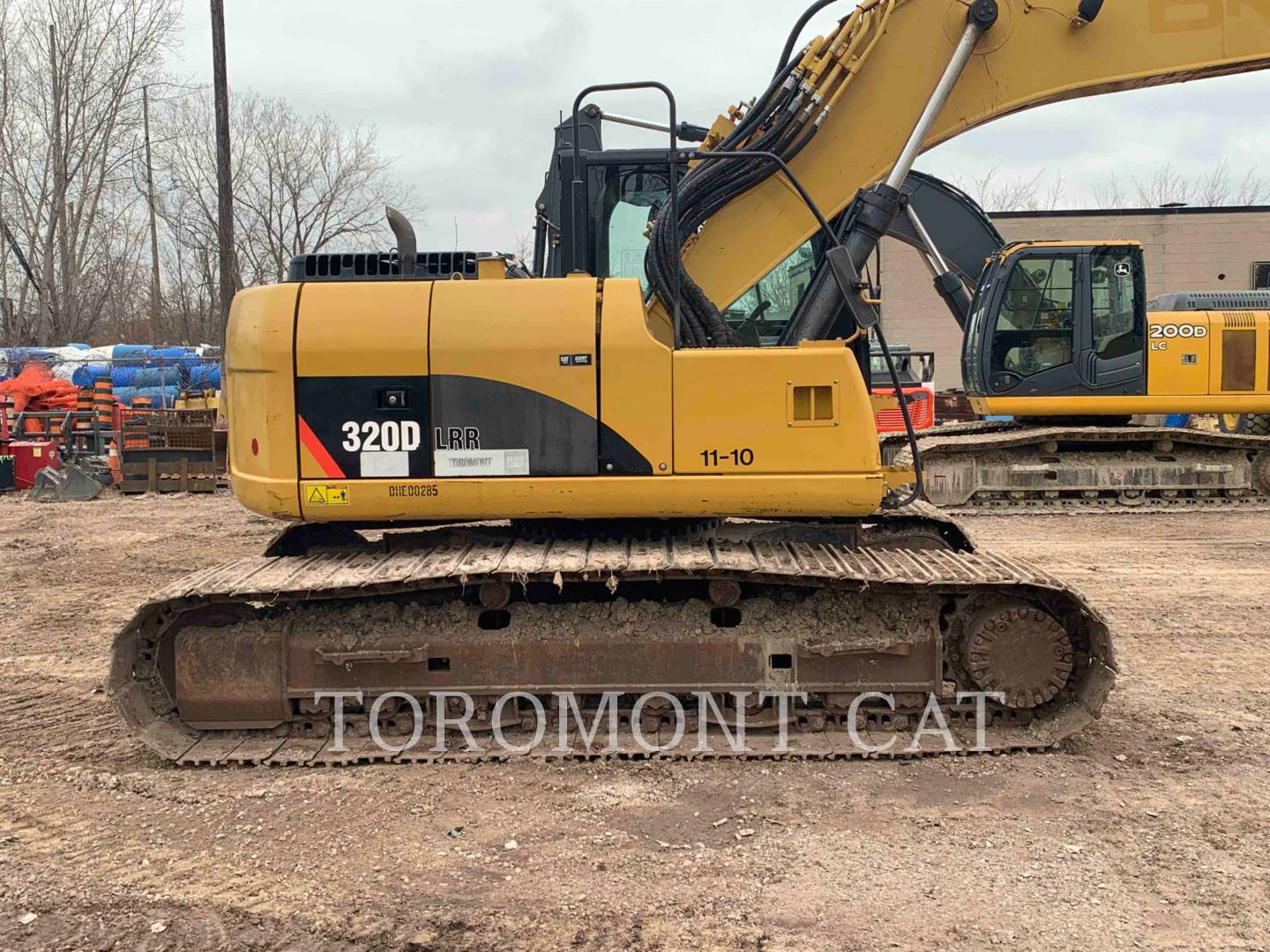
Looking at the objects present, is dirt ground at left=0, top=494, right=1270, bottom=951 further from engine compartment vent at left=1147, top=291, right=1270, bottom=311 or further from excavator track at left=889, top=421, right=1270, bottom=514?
engine compartment vent at left=1147, top=291, right=1270, bottom=311

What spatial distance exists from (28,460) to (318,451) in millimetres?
13002

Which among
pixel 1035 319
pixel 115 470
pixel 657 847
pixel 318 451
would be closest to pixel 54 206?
pixel 115 470

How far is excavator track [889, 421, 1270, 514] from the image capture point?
1184 cm

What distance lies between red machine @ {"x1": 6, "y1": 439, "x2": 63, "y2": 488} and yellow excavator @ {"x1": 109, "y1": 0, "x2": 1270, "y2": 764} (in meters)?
12.4

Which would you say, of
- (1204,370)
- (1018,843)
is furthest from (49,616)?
(1204,370)

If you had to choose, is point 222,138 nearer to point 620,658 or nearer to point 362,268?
point 362,268

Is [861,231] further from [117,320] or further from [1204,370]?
[117,320]

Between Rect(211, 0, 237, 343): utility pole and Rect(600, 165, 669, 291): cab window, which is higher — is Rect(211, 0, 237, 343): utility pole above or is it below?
above

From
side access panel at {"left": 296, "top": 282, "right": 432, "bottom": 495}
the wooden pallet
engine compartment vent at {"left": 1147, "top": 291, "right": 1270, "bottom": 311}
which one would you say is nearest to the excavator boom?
side access panel at {"left": 296, "top": 282, "right": 432, "bottom": 495}

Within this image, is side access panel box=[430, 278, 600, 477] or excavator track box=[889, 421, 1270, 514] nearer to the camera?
side access panel box=[430, 278, 600, 477]

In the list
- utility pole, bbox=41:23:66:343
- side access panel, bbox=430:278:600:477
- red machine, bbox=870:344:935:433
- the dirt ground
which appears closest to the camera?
the dirt ground

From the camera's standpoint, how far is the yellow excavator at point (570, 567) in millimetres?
4703

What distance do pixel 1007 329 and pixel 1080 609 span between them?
791cm

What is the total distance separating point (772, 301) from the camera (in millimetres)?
5648
